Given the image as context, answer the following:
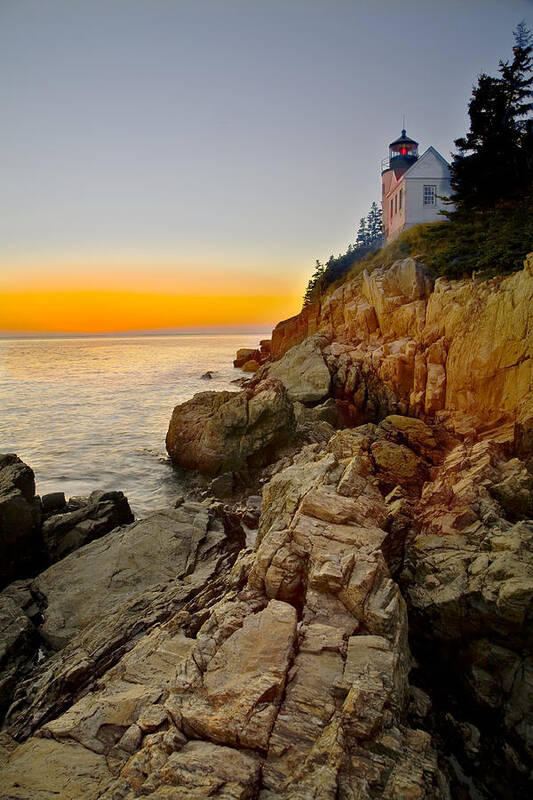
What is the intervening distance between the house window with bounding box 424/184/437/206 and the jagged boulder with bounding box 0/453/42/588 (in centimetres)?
3963

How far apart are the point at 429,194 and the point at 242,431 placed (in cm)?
3178

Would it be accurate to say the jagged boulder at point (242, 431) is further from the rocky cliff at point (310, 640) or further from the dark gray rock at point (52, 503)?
the dark gray rock at point (52, 503)

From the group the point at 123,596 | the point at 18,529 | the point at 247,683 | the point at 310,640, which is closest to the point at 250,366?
the point at 18,529

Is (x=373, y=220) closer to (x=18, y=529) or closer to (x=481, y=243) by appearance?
(x=481, y=243)

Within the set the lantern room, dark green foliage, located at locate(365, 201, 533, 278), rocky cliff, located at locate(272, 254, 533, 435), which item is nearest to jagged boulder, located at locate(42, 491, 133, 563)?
rocky cliff, located at locate(272, 254, 533, 435)

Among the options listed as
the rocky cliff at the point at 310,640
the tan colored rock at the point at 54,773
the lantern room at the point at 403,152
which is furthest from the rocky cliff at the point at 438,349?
the lantern room at the point at 403,152

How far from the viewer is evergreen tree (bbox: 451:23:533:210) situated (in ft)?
82.9

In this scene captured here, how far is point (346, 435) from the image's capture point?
→ 1533 centimetres

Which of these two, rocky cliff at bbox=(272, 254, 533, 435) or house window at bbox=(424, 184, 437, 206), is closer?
rocky cliff at bbox=(272, 254, 533, 435)

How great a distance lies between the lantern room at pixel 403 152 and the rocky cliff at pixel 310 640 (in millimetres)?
37697

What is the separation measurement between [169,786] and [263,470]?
15.0 meters

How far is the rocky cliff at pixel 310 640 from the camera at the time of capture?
5.08m

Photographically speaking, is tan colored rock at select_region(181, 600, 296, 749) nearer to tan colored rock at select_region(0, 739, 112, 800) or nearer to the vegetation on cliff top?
tan colored rock at select_region(0, 739, 112, 800)

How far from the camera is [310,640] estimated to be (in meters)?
6.36
